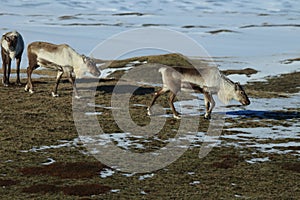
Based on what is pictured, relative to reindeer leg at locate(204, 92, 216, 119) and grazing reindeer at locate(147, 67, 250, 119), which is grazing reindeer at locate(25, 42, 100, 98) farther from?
reindeer leg at locate(204, 92, 216, 119)

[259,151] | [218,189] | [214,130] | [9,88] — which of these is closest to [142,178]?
[218,189]

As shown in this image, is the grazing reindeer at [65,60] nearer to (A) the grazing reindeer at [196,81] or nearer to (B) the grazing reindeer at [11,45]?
(B) the grazing reindeer at [11,45]

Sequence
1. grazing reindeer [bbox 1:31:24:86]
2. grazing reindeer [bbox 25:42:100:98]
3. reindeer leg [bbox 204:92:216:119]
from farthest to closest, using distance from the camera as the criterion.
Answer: grazing reindeer [bbox 1:31:24:86], grazing reindeer [bbox 25:42:100:98], reindeer leg [bbox 204:92:216:119]

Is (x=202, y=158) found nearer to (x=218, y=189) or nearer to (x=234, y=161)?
(x=234, y=161)

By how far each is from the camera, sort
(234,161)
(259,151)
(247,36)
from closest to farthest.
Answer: (234,161), (259,151), (247,36)

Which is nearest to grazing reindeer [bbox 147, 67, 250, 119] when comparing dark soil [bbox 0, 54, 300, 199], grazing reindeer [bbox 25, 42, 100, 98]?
dark soil [bbox 0, 54, 300, 199]

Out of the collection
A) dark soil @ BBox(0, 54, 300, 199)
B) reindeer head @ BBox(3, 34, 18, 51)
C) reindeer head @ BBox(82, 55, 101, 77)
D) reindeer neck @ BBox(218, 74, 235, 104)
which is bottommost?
dark soil @ BBox(0, 54, 300, 199)

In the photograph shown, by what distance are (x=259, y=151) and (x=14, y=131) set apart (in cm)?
1083

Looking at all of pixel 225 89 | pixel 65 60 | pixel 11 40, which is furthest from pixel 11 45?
pixel 225 89

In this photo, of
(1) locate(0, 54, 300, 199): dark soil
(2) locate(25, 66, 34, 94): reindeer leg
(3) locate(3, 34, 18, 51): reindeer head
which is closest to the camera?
(1) locate(0, 54, 300, 199): dark soil

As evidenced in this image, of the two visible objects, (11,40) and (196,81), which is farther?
(11,40)

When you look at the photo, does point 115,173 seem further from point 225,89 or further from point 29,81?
point 29,81

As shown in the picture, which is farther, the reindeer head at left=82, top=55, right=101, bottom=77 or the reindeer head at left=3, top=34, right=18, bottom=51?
the reindeer head at left=3, top=34, right=18, bottom=51

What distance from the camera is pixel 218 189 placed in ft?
50.0
